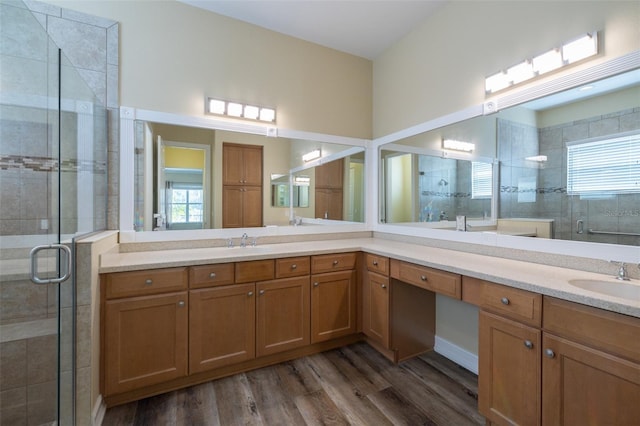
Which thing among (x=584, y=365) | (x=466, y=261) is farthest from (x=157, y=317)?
(x=584, y=365)

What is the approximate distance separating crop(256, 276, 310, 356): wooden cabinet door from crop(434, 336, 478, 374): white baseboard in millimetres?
1154

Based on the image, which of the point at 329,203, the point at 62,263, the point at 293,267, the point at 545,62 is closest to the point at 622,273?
the point at 545,62

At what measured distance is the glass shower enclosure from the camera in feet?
4.52

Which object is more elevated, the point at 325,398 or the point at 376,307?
the point at 376,307

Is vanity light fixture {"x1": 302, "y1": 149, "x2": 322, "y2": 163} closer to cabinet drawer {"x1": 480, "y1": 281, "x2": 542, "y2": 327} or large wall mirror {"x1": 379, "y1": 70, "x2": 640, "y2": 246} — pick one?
large wall mirror {"x1": 379, "y1": 70, "x2": 640, "y2": 246}

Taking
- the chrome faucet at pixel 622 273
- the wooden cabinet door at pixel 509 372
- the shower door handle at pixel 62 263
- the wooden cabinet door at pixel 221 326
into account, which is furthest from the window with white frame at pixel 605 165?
the shower door handle at pixel 62 263

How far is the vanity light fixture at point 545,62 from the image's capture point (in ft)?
5.01

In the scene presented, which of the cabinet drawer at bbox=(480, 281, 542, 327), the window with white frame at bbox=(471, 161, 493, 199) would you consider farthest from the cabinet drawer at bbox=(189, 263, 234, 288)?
the window with white frame at bbox=(471, 161, 493, 199)

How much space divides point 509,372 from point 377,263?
44.3 inches

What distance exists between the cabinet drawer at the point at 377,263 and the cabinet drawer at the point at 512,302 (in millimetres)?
800

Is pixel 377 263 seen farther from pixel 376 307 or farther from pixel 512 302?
pixel 512 302

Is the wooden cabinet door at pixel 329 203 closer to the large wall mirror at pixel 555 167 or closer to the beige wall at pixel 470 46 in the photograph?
the beige wall at pixel 470 46

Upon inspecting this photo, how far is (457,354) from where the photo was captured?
7.47 feet

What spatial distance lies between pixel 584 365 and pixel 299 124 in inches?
103
